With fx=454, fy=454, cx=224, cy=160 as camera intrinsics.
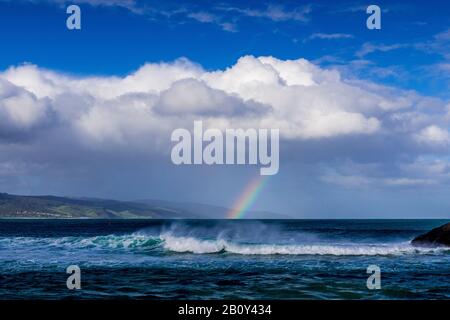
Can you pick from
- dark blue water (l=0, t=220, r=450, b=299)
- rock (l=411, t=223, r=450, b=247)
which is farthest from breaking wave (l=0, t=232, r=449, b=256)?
rock (l=411, t=223, r=450, b=247)

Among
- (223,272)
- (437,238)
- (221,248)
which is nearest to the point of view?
(223,272)

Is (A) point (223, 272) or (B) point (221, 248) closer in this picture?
(A) point (223, 272)

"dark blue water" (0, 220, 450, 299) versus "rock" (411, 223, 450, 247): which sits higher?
"rock" (411, 223, 450, 247)

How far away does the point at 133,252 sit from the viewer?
44375mm

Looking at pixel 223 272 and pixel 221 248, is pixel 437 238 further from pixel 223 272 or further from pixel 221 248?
pixel 223 272

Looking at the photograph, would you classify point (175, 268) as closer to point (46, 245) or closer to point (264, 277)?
point (264, 277)

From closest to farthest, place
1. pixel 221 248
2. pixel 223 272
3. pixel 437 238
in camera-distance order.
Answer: pixel 223 272 → pixel 221 248 → pixel 437 238

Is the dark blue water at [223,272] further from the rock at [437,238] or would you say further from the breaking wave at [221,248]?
the rock at [437,238]

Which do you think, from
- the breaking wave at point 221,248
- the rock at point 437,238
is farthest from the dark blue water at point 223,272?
the rock at point 437,238

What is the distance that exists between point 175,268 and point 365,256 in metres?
18.4

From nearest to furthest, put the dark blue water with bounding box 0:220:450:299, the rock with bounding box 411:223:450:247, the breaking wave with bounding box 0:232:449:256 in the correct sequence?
the dark blue water with bounding box 0:220:450:299 → the breaking wave with bounding box 0:232:449:256 → the rock with bounding box 411:223:450:247

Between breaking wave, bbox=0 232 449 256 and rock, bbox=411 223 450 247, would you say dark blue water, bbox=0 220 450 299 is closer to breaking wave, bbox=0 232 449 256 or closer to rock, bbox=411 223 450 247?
breaking wave, bbox=0 232 449 256

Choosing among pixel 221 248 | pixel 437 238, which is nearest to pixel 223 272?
pixel 221 248
